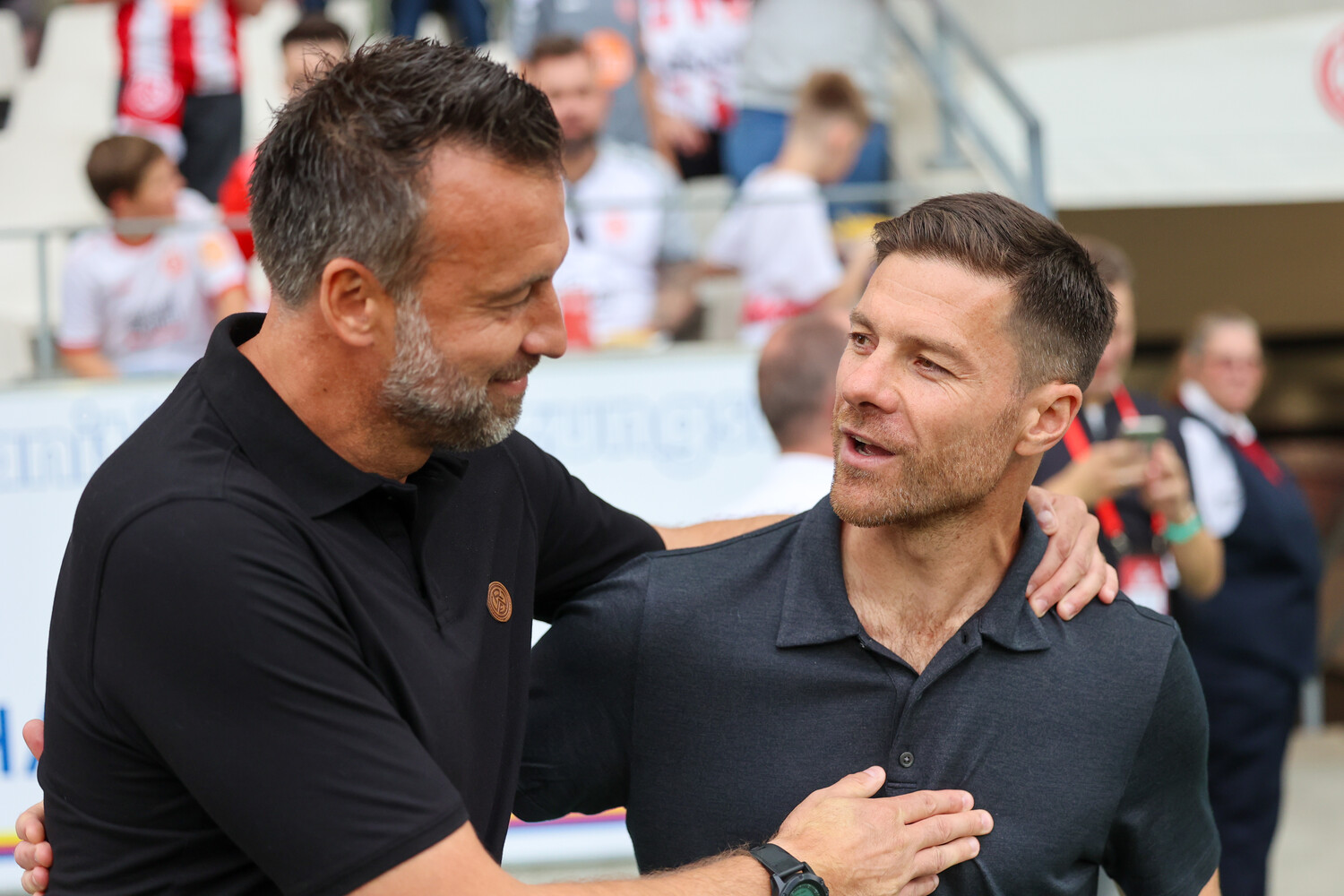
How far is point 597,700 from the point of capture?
6.45 feet

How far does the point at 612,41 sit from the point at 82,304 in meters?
2.80

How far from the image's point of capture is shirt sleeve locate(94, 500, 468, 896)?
1385 millimetres

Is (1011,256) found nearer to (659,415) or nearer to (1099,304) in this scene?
(1099,304)

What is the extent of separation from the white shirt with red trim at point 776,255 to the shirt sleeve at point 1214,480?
1364 mm

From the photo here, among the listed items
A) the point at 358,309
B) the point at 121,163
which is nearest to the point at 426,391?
the point at 358,309

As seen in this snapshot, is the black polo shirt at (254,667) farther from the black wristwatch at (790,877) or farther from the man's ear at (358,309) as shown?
the black wristwatch at (790,877)

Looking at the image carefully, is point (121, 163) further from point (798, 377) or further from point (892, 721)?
point (892, 721)

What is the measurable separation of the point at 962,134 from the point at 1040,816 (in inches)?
166

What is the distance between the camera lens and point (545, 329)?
1636mm

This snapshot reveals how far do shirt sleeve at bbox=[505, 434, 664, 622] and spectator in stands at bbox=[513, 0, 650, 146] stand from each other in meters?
4.17

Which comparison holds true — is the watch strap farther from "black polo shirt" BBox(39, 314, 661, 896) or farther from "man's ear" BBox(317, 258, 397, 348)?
"man's ear" BBox(317, 258, 397, 348)

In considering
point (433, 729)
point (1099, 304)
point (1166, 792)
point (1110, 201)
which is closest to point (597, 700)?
point (433, 729)

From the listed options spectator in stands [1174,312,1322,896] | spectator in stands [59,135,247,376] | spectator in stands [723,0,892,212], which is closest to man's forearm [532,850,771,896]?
spectator in stands [1174,312,1322,896]

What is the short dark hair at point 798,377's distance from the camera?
3039mm
